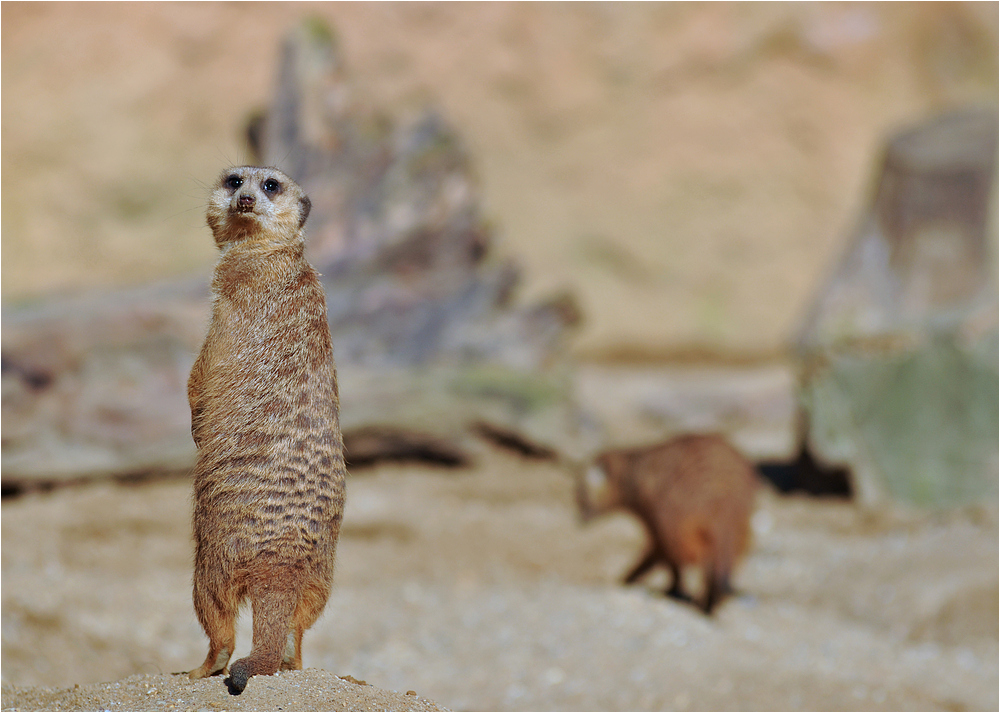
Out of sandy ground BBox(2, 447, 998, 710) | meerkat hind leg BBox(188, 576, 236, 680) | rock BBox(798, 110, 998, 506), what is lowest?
sandy ground BBox(2, 447, 998, 710)

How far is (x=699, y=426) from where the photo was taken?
7961mm

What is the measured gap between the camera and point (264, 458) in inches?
70.7

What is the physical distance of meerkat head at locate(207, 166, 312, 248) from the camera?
1.97 meters

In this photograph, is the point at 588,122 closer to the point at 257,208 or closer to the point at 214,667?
the point at 257,208

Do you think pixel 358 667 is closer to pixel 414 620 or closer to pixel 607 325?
pixel 414 620

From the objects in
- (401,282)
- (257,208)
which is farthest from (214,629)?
(401,282)

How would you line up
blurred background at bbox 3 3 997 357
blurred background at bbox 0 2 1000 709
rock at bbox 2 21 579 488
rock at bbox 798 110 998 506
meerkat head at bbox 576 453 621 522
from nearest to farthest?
blurred background at bbox 0 2 1000 709, meerkat head at bbox 576 453 621 522, rock at bbox 798 110 998 506, rock at bbox 2 21 579 488, blurred background at bbox 3 3 997 357

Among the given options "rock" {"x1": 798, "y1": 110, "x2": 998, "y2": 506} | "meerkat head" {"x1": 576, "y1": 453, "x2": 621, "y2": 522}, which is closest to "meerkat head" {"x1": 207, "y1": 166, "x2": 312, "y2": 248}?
"meerkat head" {"x1": 576, "y1": 453, "x2": 621, "y2": 522}

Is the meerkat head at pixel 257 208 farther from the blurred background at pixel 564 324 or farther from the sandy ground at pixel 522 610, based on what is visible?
the sandy ground at pixel 522 610

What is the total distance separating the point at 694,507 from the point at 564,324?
7.86 feet

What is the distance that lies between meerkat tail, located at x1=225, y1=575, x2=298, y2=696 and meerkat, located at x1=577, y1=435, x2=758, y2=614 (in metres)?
2.40

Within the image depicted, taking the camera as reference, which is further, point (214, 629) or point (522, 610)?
point (522, 610)

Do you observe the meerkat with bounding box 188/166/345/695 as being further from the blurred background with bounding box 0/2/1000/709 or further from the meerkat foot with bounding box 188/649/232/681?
the blurred background with bounding box 0/2/1000/709

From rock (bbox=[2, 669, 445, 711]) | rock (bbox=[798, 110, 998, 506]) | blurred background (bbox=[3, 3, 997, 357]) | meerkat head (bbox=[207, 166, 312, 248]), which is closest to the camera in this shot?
rock (bbox=[2, 669, 445, 711])
